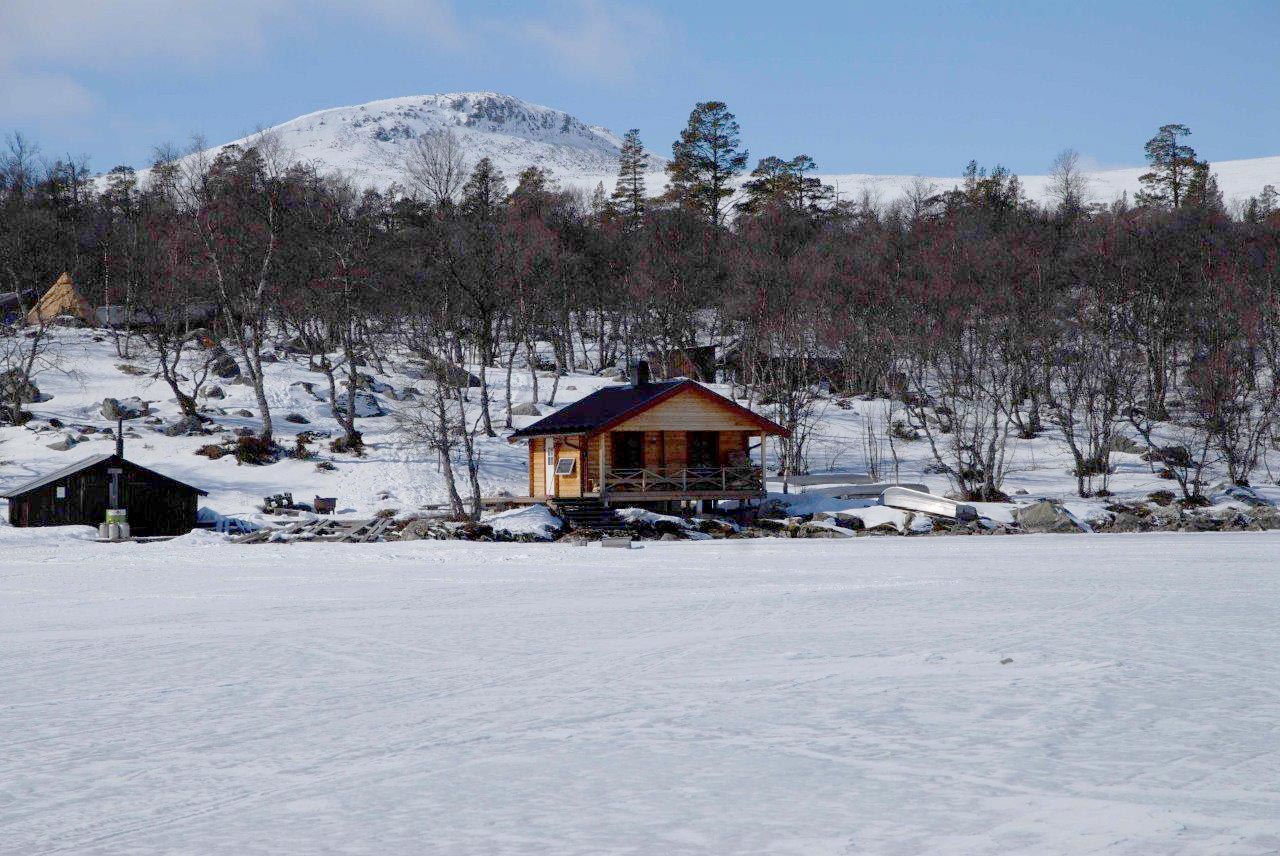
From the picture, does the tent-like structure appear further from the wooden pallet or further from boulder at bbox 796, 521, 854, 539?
boulder at bbox 796, 521, 854, 539

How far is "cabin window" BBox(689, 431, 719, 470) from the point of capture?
39938 mm

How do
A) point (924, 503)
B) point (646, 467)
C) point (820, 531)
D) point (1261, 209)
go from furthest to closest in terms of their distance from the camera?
point (1261, 209)
point (646, 467)
point (924, 503)
point (820, 531)

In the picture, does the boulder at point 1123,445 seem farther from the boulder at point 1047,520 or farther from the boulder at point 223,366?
the boulder at point 223,366

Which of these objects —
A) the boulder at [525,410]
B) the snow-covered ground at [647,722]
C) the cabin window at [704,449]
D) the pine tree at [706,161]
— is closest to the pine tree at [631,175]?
the pine tree at [706,161]

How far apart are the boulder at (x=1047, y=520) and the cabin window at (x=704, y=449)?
10.3 metres

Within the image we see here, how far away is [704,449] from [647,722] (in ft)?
106

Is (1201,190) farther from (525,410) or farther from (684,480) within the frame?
(684,480)

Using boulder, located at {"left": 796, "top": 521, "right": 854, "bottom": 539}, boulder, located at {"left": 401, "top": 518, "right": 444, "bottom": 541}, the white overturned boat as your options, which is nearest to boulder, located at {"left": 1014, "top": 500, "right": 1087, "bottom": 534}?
the white overturned boat

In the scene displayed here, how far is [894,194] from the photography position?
15312 centimetres

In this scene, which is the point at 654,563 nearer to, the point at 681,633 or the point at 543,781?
the point at 681,633

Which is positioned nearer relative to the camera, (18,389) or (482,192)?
(18,389)

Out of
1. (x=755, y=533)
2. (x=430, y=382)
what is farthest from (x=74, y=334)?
(x=755, y=533)

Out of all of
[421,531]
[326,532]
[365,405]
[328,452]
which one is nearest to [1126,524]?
[421,531]

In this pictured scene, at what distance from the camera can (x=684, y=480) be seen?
125ft
